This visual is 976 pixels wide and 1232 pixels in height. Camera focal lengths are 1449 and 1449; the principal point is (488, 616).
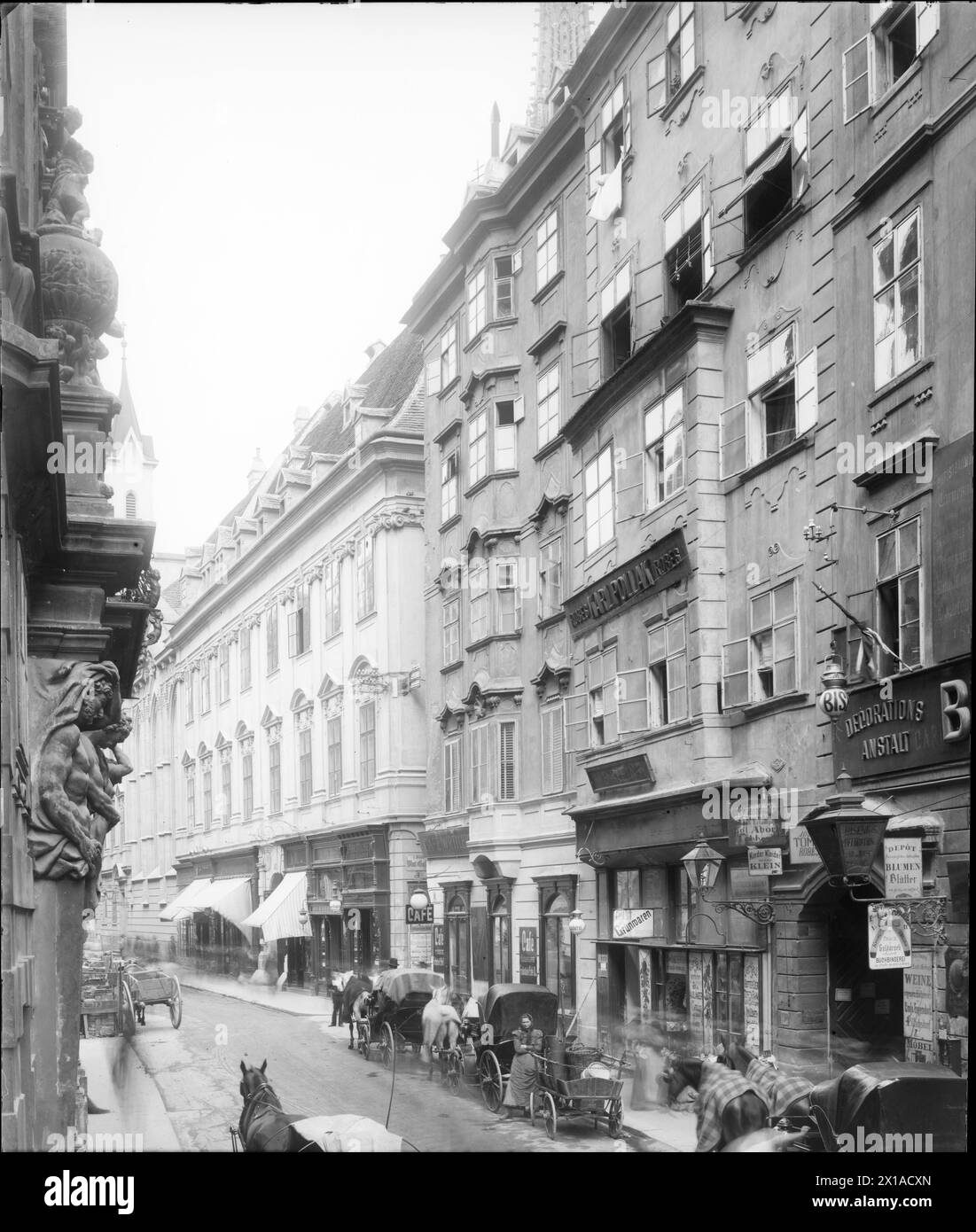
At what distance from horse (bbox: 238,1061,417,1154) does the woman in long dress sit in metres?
1.26

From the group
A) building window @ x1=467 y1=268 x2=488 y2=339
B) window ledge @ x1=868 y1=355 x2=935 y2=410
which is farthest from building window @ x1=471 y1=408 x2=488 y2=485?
window ledge @ x1=868 y1=355 x2=935 y2=410

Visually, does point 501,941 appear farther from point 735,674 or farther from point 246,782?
point 735,674

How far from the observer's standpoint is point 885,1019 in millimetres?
9391

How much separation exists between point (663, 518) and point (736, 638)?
43.8 inches

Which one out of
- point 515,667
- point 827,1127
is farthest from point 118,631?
point 827,1127

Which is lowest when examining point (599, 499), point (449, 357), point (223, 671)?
point (223, 671)

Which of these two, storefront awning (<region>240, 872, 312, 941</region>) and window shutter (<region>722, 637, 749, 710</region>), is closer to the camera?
window shutter (<region>722, 637, 749, 710</region>)

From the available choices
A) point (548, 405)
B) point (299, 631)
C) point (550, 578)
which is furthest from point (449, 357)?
point (299, 631)

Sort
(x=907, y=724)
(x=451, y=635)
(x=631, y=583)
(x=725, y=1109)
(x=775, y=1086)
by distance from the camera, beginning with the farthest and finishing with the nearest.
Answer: (x=451, y=635), (x=631, y=583), (x=907, y=724), (x=775, y=1086), (x=725, y=1109)

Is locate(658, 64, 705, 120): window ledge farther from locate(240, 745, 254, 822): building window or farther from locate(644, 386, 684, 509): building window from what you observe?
locate(240, 745, 254, 822): building window

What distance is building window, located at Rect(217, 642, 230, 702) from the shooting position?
12.9 meters

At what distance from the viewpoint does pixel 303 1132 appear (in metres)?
8.66

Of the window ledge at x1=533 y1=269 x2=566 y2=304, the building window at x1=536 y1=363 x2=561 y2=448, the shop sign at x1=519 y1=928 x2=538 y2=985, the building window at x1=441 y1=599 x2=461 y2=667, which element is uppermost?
the window ledge at x1=533 y1=269 x2=566 y2=304

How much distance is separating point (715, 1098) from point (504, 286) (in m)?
6.56
